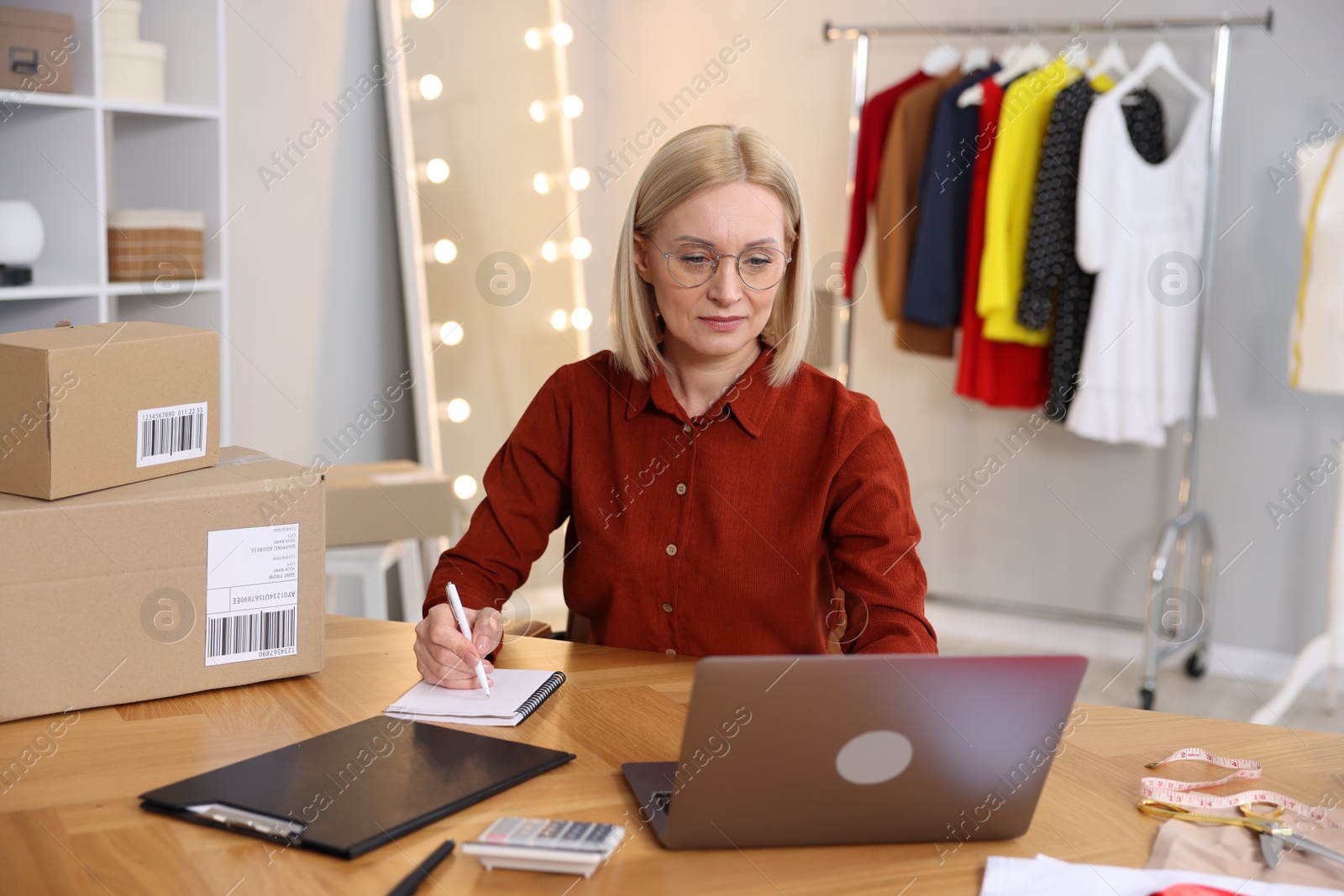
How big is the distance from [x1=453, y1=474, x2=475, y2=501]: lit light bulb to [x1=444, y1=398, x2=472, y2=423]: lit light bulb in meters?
0.16

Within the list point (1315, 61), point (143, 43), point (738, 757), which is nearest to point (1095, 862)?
point (738, 757)

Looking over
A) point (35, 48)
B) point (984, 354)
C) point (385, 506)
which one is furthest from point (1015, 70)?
point (35, 48)

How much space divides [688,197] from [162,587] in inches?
29.3

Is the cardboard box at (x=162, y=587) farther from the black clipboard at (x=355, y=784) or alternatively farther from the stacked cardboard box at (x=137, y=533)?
the black clipboard at (x=355, y=784)

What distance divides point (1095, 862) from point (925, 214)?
106 inches

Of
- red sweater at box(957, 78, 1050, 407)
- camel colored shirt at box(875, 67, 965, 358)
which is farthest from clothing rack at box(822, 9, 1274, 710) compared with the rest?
red sweater at box(957, 78, 1050, 407)

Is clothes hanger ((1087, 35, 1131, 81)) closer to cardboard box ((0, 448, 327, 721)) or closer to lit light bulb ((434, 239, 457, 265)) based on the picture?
lit light bulb ((434, 239, 457, 265))

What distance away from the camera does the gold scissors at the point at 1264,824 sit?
0.93 metres

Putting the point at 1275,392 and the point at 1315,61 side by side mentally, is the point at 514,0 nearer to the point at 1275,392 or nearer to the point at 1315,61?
the point at 1315,61

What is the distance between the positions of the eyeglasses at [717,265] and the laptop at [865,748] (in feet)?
2.33

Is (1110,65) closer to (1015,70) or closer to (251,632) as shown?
(1015,70)

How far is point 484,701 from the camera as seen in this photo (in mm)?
→ 1215

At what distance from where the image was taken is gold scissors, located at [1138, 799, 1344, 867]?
→ 927 millimetres

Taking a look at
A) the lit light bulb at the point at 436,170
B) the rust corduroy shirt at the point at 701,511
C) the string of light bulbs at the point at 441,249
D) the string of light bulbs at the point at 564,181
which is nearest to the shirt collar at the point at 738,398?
the rust corduroy shirt at the point at 701,511
